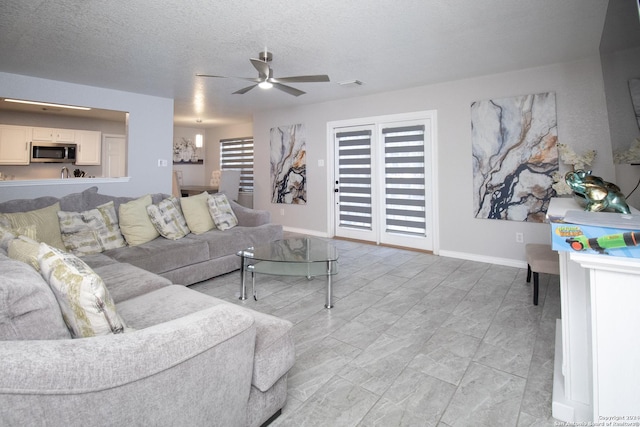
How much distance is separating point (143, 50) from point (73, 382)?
3.46 metres

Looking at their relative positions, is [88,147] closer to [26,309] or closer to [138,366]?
[26,309]

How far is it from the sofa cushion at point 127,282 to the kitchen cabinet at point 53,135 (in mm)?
5587

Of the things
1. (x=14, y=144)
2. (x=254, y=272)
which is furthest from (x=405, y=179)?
(x=14, y=144)

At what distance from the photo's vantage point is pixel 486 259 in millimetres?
4113

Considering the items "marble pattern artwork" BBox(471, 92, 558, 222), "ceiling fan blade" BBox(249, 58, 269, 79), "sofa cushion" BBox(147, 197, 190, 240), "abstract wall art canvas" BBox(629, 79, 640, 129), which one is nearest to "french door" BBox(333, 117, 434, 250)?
"marble pattern artwork" BBox(471, 92, 558, 222)

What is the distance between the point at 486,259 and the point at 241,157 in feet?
20.1

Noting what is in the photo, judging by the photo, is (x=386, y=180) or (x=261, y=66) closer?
(x=261, y=66)

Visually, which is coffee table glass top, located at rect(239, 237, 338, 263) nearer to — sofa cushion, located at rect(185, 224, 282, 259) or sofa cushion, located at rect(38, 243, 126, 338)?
sofa cushion, located at rect(185, 224, 282, 259)

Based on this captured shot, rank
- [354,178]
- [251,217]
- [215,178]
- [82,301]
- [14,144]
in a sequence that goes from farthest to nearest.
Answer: [215,178], [14,144], [354,178], [251,217], [82,301]

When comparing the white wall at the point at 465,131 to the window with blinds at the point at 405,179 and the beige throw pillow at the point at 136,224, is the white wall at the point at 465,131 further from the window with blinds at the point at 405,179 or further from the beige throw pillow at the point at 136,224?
the beige throw pillow at the point at 136,224

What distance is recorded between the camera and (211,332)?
3.21ft

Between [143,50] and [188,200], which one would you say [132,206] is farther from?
[143,50]

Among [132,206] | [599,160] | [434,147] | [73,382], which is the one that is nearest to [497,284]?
[599,160]

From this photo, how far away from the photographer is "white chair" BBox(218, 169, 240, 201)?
672cm
